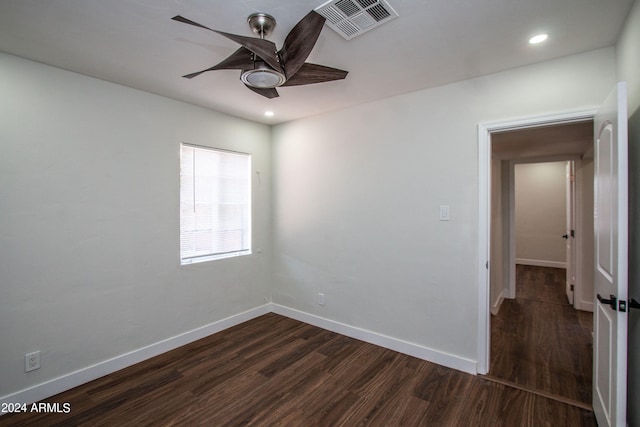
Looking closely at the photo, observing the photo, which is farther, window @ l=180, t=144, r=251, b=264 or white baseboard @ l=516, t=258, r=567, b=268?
white baseboard @ l=516, t=258, r=567, b=268

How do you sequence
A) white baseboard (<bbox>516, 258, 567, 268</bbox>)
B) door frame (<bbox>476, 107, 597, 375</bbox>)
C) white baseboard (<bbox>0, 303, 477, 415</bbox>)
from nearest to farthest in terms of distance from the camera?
white baseboard (<bbox>0, 303, 477, 415</bbox>) → door frame (<bbox>476, 107, 597, 375</bbox>) → white baseboard (<bbox>516, 258, 567, 268</bbox>)

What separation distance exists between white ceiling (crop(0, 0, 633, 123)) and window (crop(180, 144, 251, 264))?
91 cm

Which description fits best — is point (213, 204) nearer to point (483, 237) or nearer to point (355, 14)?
point (355, 14)

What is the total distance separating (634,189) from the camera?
5.26 feet

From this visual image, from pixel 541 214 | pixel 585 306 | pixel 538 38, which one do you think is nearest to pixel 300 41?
pixel 538 38

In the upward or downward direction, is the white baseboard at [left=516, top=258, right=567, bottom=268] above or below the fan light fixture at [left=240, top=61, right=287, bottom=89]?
below

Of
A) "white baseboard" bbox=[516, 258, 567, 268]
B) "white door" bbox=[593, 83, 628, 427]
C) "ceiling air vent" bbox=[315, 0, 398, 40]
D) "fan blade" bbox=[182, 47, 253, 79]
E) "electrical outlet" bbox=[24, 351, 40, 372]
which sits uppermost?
"ceiling air vent" bbox=[315, 0, 398, 40]

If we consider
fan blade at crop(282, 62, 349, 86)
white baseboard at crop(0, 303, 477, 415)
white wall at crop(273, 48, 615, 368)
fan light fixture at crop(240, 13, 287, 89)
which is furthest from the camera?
white wall at crop(273, 48, 615, 368)

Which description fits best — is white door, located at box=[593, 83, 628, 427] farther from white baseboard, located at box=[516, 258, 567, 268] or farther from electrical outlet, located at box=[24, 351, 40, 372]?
white baseboard, located at box=[516, 258, 567, 268]

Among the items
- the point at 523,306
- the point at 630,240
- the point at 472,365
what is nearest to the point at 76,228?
the point at 472,365

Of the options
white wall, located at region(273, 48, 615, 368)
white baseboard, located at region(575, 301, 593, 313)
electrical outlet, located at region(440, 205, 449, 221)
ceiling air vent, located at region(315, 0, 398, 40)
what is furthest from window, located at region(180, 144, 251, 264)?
white baseboard, located at region(575, 301, 593, 313)

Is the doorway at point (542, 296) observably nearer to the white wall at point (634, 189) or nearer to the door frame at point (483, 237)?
the door frame at point (483, 237)

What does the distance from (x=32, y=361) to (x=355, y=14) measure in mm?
3282

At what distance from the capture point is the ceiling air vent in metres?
1.54
